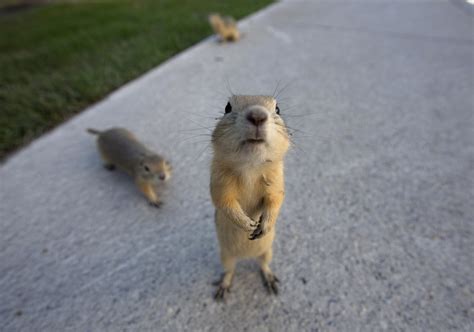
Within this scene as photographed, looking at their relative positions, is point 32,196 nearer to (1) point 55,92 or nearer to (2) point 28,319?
(2) point 28,319

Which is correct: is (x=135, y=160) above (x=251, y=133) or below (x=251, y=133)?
below

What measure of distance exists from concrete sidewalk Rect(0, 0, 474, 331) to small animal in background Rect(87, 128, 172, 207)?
5.5 inches

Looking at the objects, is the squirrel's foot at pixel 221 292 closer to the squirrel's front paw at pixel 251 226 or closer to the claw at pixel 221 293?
the claw at pixel 221 293

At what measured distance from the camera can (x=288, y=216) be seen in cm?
226

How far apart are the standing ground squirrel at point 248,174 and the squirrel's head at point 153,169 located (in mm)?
972

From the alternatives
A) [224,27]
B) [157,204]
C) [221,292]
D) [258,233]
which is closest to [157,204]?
[157,204]

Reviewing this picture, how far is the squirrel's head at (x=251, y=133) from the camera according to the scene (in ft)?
3.79

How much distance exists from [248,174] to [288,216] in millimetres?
984

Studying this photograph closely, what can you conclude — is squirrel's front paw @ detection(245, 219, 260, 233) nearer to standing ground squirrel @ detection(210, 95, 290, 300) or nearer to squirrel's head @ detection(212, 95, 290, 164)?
standing ground squirrel @ detection(210, 95, 290, 300)

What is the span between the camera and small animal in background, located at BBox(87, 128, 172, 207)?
2453mm

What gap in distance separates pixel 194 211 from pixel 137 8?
7.16 metres

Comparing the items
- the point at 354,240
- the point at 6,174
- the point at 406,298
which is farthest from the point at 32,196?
the point at 406,298

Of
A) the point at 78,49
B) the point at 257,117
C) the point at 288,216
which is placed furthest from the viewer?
the point at 78,49

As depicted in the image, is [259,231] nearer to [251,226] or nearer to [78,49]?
[251,226]
